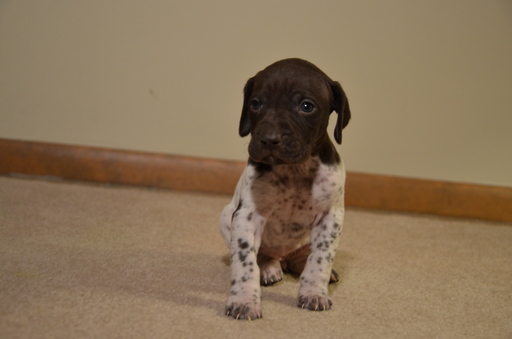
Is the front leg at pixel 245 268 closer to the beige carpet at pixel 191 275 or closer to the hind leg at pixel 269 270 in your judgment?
the beige carpet at pixel 191 275

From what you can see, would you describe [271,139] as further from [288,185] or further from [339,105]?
[339,105]

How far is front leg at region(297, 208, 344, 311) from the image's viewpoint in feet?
8.79

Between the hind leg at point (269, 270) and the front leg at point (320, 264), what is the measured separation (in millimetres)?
256

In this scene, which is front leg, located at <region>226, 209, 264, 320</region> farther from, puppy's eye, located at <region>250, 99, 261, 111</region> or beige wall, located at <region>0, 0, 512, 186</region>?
beige wall, located at <region>0, 0, 512, 186</region>

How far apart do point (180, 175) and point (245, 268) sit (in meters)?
2.61

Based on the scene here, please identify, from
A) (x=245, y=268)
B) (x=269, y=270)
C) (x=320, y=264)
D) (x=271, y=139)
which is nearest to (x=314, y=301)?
(x=320, y=264)

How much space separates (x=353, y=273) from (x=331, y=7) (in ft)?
8.15

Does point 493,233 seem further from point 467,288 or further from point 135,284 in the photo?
point 135,284

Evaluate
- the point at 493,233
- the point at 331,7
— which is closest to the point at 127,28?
the point at 331,7

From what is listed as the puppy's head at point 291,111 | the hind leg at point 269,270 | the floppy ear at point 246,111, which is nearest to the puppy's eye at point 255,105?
the puppy's head at point 291,111

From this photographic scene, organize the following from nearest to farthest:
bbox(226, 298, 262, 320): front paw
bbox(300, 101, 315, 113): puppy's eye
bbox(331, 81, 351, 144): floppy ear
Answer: bbox(226, 298, 262, 320): front paw, bbox(300, 101, 315, 113): puppy's eye, bbox(331, 81, 351, 144): floppy ear

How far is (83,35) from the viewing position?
503cm

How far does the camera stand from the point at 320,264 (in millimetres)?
2818

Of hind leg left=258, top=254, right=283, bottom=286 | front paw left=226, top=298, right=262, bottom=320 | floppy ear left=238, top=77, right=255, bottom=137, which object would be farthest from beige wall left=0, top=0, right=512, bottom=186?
front paw left=226, top=298, right=262, bottom=320
